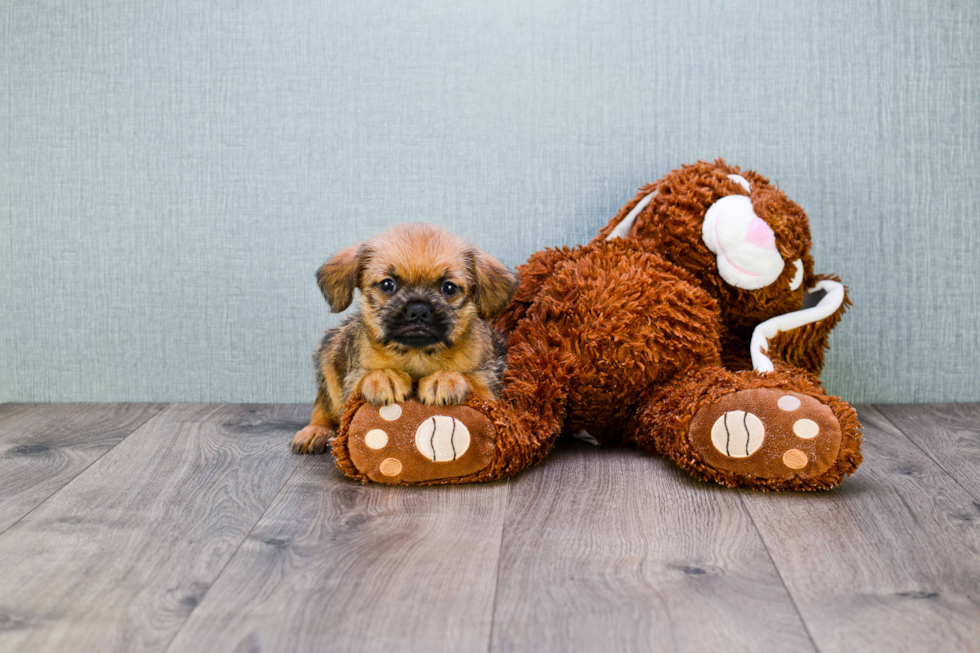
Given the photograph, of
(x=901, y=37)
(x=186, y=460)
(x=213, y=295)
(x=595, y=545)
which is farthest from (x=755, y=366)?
(x=213, y=295)

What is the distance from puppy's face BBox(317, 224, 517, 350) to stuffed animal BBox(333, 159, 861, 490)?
0.16 m

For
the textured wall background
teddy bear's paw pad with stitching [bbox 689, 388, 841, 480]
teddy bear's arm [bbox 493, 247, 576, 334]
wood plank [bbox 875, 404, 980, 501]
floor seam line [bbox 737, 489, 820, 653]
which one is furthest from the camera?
the textured wall background

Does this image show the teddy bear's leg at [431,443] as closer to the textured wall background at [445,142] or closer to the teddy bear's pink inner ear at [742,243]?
the teddy bear's pink inner ear at [742,243]

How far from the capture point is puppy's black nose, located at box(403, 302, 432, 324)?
1.65 metres

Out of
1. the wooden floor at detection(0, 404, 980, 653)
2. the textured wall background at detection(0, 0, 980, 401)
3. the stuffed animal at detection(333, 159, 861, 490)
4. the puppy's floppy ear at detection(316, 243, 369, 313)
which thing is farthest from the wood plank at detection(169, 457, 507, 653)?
the textured wall background at detection(0, 0, 980, 401)

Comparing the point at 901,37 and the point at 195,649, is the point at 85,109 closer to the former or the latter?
the point at 195,649

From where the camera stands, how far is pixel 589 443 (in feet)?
6.81

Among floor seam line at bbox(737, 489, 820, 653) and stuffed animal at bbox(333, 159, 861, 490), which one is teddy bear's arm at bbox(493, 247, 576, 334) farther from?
floor seam line at bbox(737, 489, 820, 653)

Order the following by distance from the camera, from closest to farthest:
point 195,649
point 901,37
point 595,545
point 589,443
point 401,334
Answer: point 195,649 < point 595,545 < point 401,334 < point 589,443 < point 901,37

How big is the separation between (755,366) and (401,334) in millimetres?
856

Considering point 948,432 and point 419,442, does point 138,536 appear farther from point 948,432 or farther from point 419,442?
point 948,432

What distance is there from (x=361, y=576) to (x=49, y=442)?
124 cm

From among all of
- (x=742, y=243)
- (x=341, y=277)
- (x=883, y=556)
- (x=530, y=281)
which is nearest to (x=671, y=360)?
(x=742, y=243)

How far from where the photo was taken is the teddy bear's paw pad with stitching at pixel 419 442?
1678 millimetres
